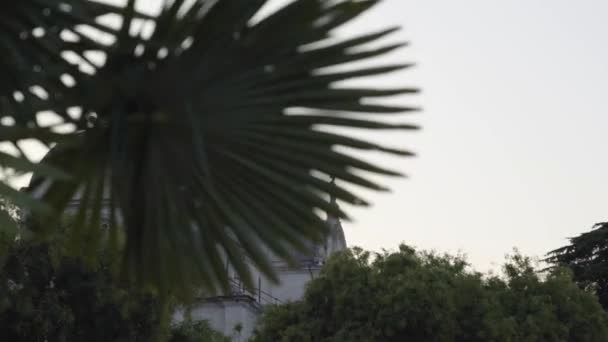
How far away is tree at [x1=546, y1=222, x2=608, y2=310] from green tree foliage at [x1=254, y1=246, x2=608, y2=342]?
15355mm

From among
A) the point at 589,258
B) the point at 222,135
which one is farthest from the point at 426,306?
the point at 222,135

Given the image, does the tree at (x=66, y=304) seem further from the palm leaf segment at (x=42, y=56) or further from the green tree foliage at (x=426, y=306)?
the palm leaf segment at (x=42, y=56)

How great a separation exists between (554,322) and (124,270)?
126ft

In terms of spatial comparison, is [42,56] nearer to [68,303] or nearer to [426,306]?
[68,303]

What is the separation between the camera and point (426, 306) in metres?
39.2

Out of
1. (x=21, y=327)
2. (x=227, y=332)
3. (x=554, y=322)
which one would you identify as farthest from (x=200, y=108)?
(x=227, y=332)

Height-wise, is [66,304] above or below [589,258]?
below

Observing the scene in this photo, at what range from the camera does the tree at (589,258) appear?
5841cm

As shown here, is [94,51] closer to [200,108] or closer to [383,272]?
[200,108]

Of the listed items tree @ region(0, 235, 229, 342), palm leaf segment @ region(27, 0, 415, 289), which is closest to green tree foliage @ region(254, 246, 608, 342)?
tree @ region(0, 235, 229, 342)

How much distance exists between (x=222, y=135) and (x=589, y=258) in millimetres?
59501

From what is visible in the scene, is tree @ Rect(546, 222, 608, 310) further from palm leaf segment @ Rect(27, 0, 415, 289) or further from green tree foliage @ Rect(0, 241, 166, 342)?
palm leaf segment @ Rect(27, 0, 415, 289)

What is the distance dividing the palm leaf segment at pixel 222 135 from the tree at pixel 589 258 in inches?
2193

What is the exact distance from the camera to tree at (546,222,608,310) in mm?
58406
